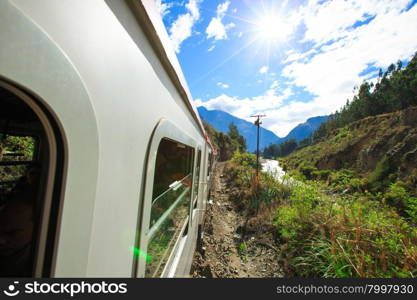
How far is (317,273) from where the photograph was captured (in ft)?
10.1

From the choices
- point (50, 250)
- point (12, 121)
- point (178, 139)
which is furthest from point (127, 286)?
point (12, 121)

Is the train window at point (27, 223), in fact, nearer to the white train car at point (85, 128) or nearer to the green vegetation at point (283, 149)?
the white train car at point (85, 128)

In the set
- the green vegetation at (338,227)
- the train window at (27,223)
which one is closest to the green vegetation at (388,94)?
the green vegetation at (338,227)

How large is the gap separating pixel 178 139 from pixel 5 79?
1.23 meters

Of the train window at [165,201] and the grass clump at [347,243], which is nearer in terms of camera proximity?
the train window at [165,201]

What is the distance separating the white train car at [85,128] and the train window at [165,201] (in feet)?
1.20

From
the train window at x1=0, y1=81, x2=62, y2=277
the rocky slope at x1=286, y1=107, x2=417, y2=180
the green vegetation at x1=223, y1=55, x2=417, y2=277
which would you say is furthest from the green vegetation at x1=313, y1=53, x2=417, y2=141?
the train window at x1=0, y1=81, x2=62, y2=277

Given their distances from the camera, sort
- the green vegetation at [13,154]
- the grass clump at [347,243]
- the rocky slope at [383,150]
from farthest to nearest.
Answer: the rocky slope at [383,150] < the grass clump at [347,243] < the green vegetation at [13,154]

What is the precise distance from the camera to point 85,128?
1.80ft

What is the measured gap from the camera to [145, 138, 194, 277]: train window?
1.35 metres

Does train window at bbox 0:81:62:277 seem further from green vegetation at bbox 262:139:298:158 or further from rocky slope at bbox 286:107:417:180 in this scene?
green vegetation at bbox 262:139:298:158

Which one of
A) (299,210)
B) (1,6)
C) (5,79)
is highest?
(1,6)

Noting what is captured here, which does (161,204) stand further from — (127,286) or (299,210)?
(299,210)

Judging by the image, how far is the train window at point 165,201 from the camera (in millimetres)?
1352
